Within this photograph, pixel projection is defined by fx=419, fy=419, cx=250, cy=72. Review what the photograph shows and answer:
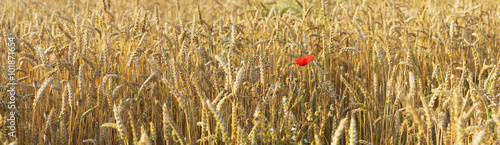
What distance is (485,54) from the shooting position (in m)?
2.64

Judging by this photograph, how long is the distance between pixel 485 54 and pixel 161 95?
2045 millimetres

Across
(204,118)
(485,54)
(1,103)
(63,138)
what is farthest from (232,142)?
(485,54)

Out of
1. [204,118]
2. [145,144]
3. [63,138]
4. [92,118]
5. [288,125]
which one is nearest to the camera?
[145,144]

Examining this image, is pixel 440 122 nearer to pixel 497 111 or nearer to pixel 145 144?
pixel 497 111

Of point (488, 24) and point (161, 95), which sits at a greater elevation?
point (488, 24)

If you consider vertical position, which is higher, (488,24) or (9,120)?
(488,24)

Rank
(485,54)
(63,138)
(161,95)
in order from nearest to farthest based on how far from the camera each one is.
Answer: (63,138), (161,95), (485,54)

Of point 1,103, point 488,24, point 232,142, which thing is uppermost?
point 488,24

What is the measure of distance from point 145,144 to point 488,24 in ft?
9.74

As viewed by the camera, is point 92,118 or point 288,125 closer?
point 288,125

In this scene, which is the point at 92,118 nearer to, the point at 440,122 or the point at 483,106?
the point at 440,122

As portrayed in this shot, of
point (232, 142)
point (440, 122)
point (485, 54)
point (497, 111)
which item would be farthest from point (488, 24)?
point (232, 142)

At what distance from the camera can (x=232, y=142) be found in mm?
1133

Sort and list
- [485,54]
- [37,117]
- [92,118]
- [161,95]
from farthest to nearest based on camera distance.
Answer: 1. [485,54]
2. [161,95]
3. [92,118]
4. [37,117]
